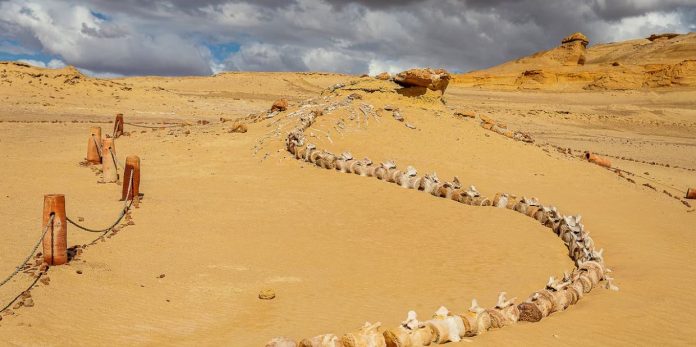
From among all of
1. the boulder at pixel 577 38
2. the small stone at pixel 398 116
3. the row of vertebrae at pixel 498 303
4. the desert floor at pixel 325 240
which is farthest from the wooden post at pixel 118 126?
the boulder at pixel 577 38

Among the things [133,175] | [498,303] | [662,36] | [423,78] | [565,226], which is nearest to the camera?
[498,303]

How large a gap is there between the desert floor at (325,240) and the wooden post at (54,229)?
0.22 meters

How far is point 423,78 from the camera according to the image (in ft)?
58.1

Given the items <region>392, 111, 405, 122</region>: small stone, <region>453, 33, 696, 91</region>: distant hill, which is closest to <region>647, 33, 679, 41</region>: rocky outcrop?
<region>453, 33, 696, 91</region>: distant hill

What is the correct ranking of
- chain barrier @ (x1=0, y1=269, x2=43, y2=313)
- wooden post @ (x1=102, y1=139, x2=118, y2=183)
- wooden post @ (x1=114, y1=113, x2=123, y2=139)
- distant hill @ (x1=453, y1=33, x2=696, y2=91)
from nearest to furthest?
chain barrier @ (x1=0, y1=269, x2=43, y2=313)
wooden post @ (x1=102, y1=139, x2=118, y2=183)
wooden post @ (x1=114, y1=113, x2=123, y2=139)
distant hill @ (x1=453, y1=33, x2=696, y2=91)

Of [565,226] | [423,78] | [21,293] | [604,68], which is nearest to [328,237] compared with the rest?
[565,226]

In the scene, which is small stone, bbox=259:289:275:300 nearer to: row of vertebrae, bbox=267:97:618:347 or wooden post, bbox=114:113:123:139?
row of vertebrae, bbox=267:97:618:347

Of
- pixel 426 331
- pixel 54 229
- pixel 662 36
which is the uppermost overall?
pixel 662 36

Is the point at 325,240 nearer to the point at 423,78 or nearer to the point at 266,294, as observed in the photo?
the point at 266,294

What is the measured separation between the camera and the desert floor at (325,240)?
5371mm

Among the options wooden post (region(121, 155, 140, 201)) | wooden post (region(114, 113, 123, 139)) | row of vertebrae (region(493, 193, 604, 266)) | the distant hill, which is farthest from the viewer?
the distant hill

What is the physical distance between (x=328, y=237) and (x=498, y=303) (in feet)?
11.6

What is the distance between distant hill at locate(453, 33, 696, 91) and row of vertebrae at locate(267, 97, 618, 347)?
56.0m

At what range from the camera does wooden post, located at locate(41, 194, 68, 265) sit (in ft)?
20.3
